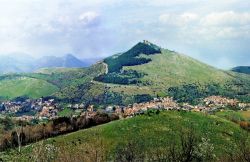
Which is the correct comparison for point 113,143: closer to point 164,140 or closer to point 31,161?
point 164,140

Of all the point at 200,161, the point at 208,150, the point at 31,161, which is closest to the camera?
the point at 31,161

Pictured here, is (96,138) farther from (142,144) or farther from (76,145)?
(142,144)

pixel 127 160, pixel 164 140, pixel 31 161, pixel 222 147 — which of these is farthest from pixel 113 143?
pixel 31 161

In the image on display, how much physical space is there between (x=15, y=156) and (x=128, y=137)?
129 meters

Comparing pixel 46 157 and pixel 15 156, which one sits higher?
pixel 15 156

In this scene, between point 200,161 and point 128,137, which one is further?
point 128,137

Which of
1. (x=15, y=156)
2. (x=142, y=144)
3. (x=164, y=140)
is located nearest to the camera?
(x=15, y=156)

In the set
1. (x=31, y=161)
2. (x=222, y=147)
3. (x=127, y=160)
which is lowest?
(x=222, y=147)

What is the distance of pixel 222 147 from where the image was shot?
632 feet

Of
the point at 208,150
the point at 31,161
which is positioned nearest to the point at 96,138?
the point at 208,150

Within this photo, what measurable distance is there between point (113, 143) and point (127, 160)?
59.3 metres

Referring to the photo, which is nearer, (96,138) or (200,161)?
(200,161)

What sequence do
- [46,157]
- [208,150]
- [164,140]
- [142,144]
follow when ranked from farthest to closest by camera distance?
[164,140] < [142,144] < [208,150] < [46,157]

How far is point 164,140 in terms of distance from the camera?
197750mm
